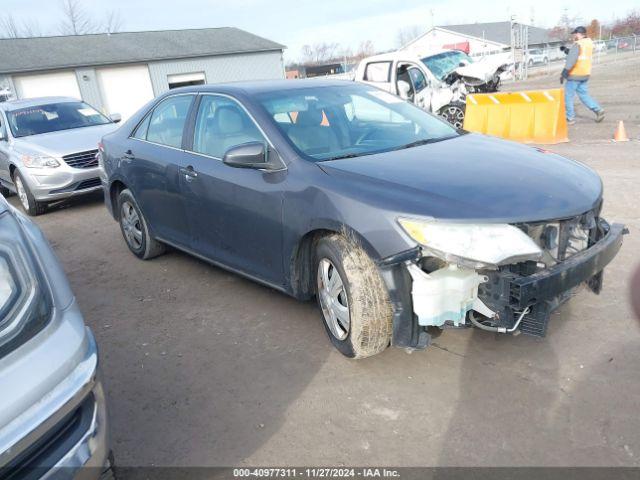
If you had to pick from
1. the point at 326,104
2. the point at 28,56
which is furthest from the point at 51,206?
the point at 28,56

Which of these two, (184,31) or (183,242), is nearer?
(183,242)

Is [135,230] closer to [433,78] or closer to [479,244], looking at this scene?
[479,244]

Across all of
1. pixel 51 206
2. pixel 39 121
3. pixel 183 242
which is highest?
pixel 39 121

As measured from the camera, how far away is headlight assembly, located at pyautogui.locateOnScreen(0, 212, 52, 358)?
5.79ft

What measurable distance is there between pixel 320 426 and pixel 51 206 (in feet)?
24.9

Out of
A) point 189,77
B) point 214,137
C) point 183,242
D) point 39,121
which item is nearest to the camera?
point 214,137

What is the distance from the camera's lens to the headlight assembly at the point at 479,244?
2.61 m

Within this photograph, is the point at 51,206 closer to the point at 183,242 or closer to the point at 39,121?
the point at 39,121

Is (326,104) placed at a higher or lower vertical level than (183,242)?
higher

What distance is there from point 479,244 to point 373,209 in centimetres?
57

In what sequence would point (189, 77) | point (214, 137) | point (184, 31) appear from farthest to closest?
point (184, 31) < point (189, 77) < point (214, 137)

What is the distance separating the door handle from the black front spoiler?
98.2 inches

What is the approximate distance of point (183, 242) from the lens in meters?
4.54

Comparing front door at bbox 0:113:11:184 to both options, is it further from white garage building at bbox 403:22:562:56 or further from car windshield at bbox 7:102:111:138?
white garage building at bbox 403:22:562:56
